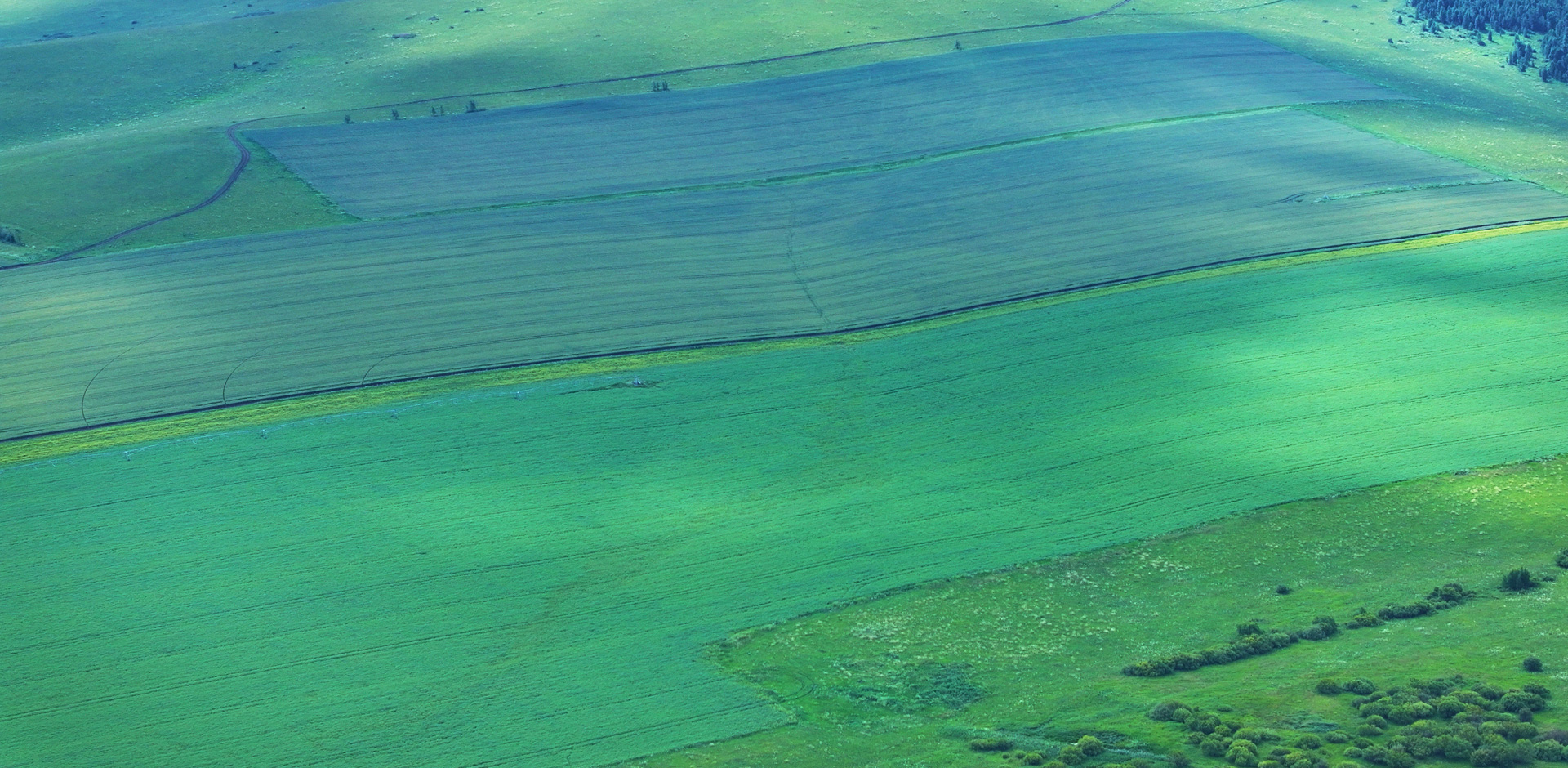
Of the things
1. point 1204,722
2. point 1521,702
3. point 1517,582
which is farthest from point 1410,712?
point 1517,582

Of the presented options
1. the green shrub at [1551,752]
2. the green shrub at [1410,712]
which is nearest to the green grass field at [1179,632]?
the green shrub at [1410,712]

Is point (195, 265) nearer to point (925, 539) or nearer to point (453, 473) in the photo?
point (453, 473)

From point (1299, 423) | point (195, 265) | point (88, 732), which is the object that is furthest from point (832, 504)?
point (195, 265)

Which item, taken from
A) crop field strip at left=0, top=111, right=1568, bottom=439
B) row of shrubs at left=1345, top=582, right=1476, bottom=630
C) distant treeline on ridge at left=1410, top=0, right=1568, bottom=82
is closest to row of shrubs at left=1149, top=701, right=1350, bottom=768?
row of shrubs at left=1345, top=582, right=1476, bottom=630

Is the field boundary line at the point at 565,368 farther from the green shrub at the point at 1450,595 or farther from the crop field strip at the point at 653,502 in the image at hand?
the green shrub at the point at 1450,595

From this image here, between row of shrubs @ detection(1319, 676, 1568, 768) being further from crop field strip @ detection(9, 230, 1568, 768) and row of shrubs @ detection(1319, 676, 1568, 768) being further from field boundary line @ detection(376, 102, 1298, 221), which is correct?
field boundary line @ detection(376, 102, 1298, 221)

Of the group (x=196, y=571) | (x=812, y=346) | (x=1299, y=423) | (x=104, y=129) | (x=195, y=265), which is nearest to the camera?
(x=196, y=571)
